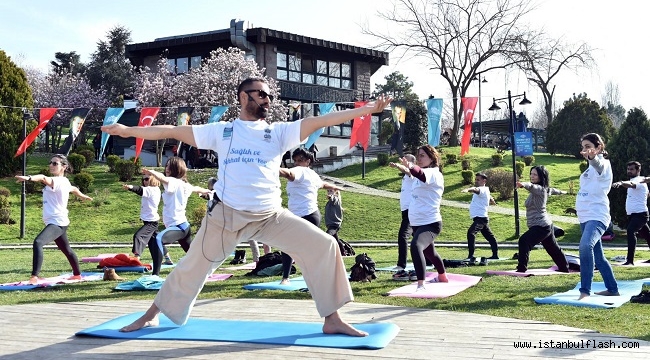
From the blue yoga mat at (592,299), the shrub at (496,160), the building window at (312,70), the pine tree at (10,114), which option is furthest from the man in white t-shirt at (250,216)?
the building window at (312,70)

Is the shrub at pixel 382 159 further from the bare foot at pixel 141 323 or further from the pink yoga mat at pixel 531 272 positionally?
the bare foot at pixel 141 323

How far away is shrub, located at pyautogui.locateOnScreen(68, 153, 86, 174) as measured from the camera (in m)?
32.2

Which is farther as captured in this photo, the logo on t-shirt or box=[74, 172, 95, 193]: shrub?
box=[74, 172, 95, 193]: shrub

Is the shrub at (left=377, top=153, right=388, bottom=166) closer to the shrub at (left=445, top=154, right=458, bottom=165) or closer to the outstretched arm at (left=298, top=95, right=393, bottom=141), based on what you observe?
the shrub at (left=445, top=154, right=458, bottom=165)

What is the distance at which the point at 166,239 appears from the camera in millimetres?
10805

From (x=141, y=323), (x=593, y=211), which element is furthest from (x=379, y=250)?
(x=141, y=323)

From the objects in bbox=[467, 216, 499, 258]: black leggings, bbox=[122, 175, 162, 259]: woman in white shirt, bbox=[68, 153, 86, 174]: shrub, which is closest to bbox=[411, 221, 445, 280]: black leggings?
bbox=[467, 216, 499, 258]: black leggings

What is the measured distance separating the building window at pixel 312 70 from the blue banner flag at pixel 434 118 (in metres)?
23.6

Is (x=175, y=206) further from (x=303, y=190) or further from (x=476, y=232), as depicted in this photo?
(x=476, y=232)

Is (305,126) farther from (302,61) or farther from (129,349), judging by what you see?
(302,61)

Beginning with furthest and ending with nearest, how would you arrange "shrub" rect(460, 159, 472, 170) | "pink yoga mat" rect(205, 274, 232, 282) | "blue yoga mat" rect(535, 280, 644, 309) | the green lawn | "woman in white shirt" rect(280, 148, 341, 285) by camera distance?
"shrub" rect(460, 159, 472, 170) < "pink yoga mat" rect(205, 274, 232, 282) < "woman in white shirt" rect(280, 148, 341, 285) < "blue yoga mat" rect(535, 280, 644, 309) < the green lawn

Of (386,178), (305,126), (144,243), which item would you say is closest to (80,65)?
(386,178)

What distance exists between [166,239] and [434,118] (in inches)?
435

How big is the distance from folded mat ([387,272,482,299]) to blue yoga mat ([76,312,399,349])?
98.8 inches
